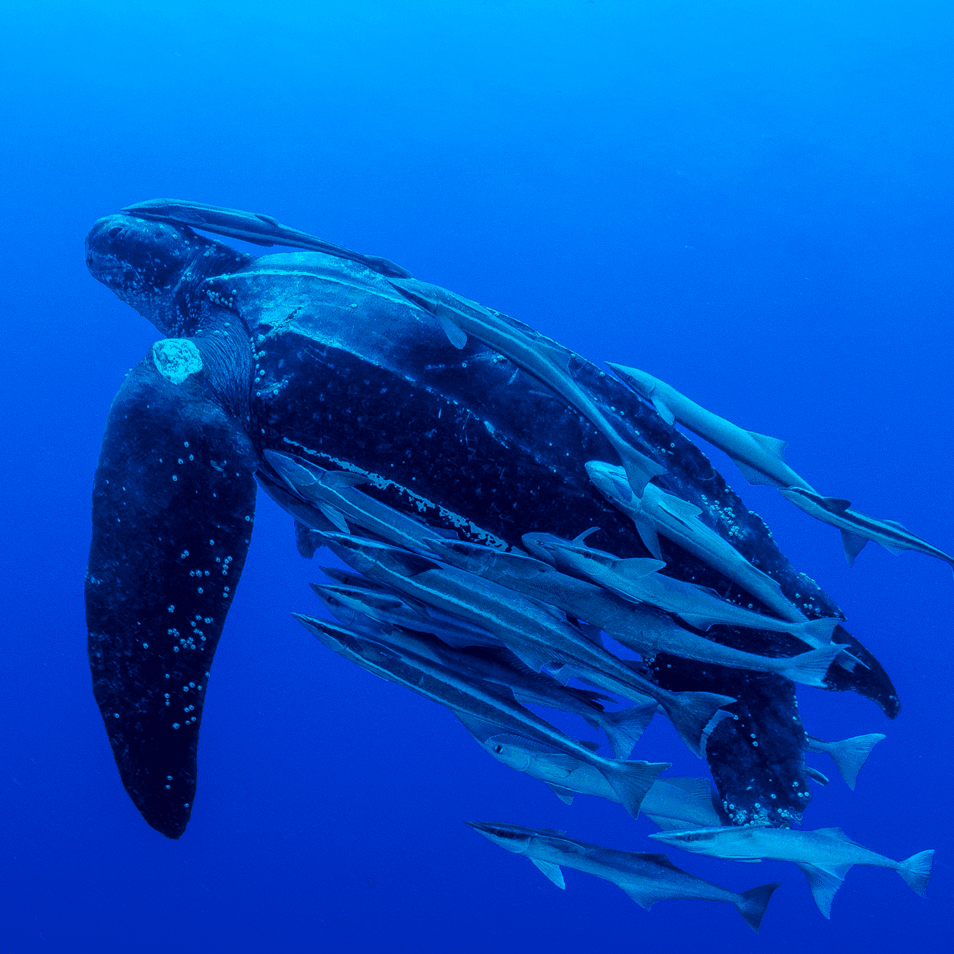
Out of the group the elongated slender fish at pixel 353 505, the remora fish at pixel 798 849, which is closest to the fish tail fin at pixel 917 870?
the remora fish at pixel 798 849

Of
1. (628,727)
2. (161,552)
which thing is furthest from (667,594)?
(161,552)

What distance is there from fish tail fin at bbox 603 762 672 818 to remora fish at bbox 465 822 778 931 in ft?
0.72

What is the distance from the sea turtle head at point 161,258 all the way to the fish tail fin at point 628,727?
3.23 feet

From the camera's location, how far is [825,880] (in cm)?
91

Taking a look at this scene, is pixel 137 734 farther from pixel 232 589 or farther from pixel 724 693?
pixel 724 693

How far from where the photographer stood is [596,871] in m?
1.02

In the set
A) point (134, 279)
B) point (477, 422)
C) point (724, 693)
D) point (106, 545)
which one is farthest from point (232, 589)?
point (724, 693)

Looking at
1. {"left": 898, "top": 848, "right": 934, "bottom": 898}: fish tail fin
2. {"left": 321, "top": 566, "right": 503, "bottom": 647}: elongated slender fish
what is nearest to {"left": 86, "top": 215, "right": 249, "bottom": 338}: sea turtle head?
{"left": 321, "top": 566, "right": 503, "bottom": 647}: elongated slender fish

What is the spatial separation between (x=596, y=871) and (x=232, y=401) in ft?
3.08

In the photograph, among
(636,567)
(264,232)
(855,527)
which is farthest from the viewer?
(264,232)

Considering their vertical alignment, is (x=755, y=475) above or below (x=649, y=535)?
above

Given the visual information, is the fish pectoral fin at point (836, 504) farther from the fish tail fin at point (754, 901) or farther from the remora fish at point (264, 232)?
the remora fish at point (264, 232)

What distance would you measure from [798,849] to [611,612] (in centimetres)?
43

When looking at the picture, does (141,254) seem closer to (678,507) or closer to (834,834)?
(678,507)
